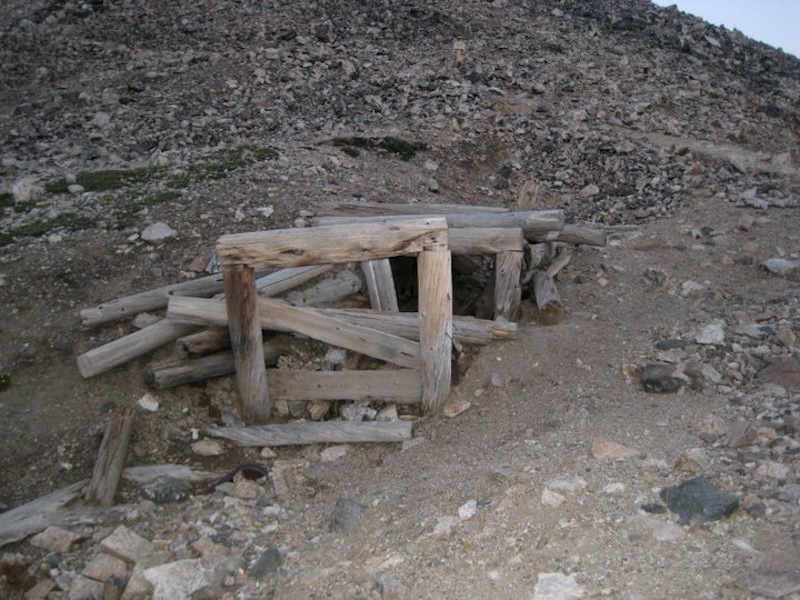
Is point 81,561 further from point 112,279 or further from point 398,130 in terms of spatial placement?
point 398,130

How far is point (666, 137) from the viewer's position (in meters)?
11.6

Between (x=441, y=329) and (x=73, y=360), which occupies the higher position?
(x=441, y=329)

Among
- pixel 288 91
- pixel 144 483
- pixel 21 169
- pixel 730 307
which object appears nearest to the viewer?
pixel 144 483

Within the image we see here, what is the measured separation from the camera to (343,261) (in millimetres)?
5449

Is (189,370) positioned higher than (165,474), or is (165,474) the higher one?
(189,370)

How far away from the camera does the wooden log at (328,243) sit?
5332mm

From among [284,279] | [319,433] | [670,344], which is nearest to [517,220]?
[670,344]

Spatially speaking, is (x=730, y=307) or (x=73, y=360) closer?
(x=73, y=360)

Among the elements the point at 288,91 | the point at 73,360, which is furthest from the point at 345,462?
the point at 288,91

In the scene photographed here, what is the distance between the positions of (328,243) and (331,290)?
4.58 feet

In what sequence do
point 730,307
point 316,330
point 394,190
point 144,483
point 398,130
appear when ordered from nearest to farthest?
point 144,483
point 316,330
point 730,307
point 394,190
point 398,130

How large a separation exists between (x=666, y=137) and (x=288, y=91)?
540 centimetres

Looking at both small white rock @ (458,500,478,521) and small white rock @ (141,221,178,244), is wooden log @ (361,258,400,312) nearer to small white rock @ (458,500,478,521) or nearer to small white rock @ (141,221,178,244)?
small white rock @ (141,221,178,244)

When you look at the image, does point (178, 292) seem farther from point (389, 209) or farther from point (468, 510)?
point (468, 510)
